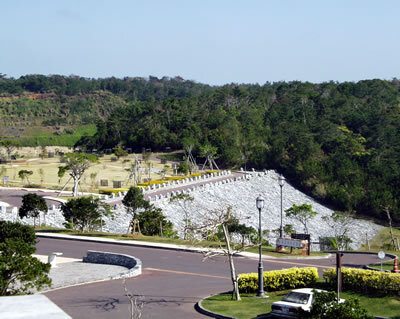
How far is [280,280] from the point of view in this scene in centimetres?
2166

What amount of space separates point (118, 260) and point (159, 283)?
4.14 metres

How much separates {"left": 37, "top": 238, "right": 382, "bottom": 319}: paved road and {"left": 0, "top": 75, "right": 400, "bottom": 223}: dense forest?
1474 inches

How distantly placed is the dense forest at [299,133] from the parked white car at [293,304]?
1855 inches

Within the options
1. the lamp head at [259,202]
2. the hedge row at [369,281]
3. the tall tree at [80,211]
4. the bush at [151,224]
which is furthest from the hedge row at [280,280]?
the tall tree at [80,211]

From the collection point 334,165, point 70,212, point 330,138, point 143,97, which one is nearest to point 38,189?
point 70,212

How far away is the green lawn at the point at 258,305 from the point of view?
717 inches

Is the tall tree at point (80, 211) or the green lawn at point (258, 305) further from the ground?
the tall tree at point (80, 211)

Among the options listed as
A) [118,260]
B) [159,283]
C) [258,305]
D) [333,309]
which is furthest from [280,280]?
[118,260]

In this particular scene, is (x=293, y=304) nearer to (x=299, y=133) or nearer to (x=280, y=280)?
(x=280, y=280)

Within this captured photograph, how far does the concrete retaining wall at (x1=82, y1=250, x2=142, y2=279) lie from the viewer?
24344 millimetres

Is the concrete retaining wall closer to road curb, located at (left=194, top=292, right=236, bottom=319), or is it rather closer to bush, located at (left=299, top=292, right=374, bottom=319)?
road curb, located at (left=194, top=292, right=236, bottom=319)

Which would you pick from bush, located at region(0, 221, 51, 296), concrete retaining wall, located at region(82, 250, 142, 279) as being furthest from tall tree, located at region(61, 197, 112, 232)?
bush, located at region(0, 221, 51, 296)

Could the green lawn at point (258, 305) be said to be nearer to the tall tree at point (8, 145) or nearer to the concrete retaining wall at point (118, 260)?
the concrete retaining wall at point (118, 260)

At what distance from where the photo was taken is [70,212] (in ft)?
120
